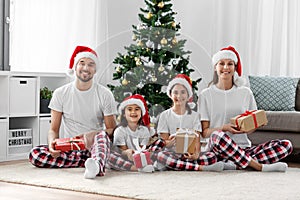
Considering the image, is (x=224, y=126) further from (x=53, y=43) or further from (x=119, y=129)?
(x=53, y=43)

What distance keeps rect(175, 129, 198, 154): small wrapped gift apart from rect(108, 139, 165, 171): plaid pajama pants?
0.35 ft

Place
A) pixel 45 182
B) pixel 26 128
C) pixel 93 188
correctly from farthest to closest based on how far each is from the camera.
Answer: pixel 26 128 < pixel 45 182 < pixel 93 188

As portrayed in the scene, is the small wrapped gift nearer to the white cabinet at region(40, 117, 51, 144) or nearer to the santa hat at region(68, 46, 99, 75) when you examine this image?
the santa hat at region(68, 46, 99, 75)

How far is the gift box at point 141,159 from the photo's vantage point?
10.4 ft

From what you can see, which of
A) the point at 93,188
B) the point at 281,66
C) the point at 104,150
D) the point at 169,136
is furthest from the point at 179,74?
the point at 281,66

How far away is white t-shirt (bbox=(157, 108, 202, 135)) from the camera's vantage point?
10.4ft

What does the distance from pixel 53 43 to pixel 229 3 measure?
1610 millimetres

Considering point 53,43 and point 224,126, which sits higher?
point 53,43

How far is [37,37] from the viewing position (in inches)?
205

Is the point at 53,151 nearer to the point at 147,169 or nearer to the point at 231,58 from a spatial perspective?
the point at 147,169

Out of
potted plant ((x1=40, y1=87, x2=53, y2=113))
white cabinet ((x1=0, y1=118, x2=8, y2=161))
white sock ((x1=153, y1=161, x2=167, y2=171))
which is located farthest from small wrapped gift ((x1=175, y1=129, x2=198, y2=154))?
potted plant ((x1=40, y1=87, x2=53, y2=113))

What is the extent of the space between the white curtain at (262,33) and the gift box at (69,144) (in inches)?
87.5

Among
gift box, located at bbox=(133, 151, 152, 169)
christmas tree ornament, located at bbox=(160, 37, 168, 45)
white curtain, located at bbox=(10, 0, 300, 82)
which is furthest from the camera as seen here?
white curtain, located at bbox=(10, 0, 300, 82)

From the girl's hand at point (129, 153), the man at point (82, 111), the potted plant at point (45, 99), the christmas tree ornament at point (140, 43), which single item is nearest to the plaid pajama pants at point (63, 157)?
the man at point (82, 111)
